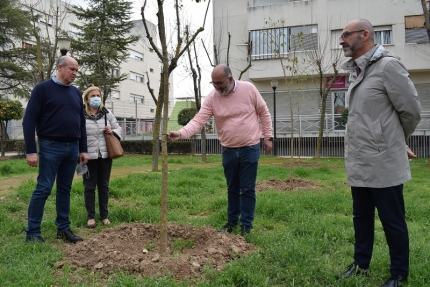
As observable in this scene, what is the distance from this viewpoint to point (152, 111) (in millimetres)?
44094

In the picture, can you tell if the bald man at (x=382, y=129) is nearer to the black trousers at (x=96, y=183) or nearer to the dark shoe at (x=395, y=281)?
the dark shoe at (x=395, y=281)

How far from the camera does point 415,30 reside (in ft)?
74.2

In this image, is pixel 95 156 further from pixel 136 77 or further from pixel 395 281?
pixel 136 77

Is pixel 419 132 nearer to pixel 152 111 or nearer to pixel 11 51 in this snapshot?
pixel 11 51

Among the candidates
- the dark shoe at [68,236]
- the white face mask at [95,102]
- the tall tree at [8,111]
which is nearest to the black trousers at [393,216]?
the dark shoe at [68,236]

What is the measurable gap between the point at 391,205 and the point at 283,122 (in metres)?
20.3

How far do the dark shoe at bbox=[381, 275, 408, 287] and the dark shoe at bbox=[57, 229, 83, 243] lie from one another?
124 inches

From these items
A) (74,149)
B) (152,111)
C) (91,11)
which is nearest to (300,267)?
(74,149)

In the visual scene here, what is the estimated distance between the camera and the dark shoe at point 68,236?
4.44m

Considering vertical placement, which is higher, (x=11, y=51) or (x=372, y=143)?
(x=11, y=51)

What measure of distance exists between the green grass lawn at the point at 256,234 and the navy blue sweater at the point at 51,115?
1.18 meters

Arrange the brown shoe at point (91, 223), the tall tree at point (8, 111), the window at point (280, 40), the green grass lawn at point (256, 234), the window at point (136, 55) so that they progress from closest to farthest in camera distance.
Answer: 1. the green grass lawn at point (256, 234)
2. the brown shoe at point (91, 223)
3. the tall tree at point (8, 111)
4. the window at point (280, 40)
5. the window at point (136, 55)

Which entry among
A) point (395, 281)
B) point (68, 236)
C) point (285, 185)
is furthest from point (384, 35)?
point (68, 236)

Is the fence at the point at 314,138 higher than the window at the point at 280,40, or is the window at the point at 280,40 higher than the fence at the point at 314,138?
the window at the point at 280,40
